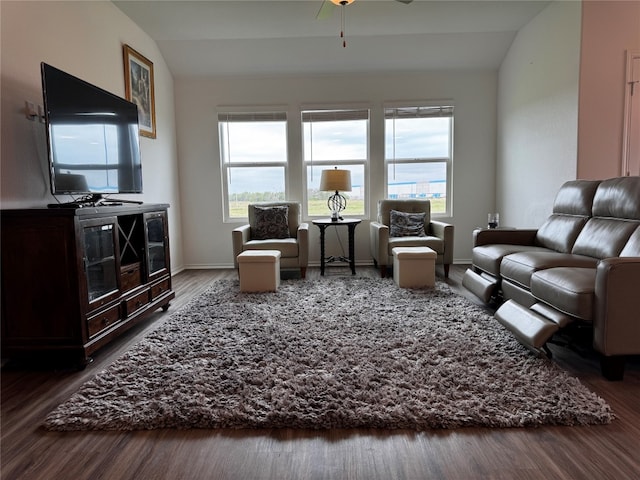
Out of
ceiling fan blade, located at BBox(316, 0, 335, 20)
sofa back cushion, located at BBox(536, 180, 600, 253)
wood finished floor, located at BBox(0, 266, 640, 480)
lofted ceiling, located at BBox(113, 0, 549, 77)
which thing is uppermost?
lofted ceiling, located at BBox(113, 0, 549, 77)

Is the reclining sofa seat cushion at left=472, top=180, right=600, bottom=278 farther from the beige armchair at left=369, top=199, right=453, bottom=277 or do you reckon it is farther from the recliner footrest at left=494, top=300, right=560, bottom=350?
Result: the beige armchair at left=369, top=199, right=453, bottom=277

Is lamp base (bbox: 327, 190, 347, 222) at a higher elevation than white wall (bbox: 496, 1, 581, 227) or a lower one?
lower

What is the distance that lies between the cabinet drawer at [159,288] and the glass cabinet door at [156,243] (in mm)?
88

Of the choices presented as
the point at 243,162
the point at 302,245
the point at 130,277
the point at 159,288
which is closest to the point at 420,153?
the point at 302,245

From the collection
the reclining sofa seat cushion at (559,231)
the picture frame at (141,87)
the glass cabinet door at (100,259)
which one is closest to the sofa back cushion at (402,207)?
the reclining sofa seat cushion at (559,231)

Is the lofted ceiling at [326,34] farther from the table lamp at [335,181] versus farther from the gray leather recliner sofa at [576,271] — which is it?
the gray leather recliner sofa at [576,271]

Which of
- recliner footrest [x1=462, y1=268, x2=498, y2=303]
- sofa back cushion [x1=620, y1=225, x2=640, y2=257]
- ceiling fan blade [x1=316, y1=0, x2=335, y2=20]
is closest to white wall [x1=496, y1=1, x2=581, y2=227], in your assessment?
sofa back cushion [x1=620, y1=225, x2=640, y2=257]

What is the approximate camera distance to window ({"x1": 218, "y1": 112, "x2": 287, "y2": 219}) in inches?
202

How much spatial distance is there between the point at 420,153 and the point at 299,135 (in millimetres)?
1667

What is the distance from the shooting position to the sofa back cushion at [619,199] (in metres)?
2.58

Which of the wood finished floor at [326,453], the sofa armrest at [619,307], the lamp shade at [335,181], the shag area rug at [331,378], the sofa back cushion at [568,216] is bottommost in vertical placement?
the wood finished floor at [326,453]

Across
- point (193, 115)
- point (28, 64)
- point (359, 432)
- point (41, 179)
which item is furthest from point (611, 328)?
point (193, 115)

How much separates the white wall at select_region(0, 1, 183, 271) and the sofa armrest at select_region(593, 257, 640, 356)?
133 inches

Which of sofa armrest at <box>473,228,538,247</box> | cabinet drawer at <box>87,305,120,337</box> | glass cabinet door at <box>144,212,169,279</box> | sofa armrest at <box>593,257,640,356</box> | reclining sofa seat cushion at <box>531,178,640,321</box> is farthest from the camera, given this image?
sofa armrest at <box>473,228,538,247</box>
